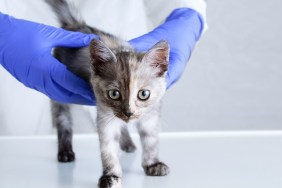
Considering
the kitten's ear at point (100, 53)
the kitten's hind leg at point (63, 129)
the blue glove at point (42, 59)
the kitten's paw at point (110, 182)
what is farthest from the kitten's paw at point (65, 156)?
the kitten's ear at point (100, 53)

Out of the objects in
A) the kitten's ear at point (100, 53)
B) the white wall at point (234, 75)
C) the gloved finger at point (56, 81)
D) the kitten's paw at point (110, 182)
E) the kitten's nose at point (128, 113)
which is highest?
the kitten's ear at point (100, 53)

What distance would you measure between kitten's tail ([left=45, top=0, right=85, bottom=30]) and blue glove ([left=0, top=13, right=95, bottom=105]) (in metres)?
0.19

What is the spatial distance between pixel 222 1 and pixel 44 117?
974 millimetres

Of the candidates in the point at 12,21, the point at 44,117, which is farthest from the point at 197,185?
the point at 44,117

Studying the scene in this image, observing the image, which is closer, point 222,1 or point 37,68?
point 37,68

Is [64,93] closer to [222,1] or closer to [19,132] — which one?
[19,132]

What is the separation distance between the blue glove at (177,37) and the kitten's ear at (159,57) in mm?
172

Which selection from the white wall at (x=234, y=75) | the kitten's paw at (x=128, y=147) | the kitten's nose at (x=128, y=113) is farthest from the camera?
the white wall at (x=234, y=75)

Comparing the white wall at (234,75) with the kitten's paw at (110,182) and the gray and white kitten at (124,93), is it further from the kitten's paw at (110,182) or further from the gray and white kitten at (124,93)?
the kitten's paw at (110,182)

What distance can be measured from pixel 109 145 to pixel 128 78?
8.6 inches

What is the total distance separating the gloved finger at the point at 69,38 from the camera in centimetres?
144

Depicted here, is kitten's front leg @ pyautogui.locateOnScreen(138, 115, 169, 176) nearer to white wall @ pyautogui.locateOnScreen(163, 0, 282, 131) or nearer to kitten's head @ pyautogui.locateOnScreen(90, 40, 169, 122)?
kitten's head @ pyautogui.locateOnScreen(90, 40, 169, 122)

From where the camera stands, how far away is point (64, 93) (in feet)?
4.81

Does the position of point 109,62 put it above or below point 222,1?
above
